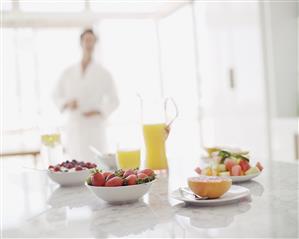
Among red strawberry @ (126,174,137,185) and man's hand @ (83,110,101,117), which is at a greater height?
man's hand @ (83,110,101,117)

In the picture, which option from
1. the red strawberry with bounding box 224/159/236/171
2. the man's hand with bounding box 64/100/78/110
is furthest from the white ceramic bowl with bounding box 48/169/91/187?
the man's hand with bounding box 64/100/78/110

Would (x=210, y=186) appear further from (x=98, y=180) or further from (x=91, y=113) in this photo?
(x=91, y=113)

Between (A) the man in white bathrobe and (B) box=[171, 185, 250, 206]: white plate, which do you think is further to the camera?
(A) the man in white bathrobe

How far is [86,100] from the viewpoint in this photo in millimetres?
3816

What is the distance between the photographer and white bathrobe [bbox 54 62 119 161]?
12.4 ft

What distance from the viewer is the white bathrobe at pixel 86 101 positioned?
379cm

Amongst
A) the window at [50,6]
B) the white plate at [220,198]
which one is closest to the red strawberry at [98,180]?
the white plate at [220,198]

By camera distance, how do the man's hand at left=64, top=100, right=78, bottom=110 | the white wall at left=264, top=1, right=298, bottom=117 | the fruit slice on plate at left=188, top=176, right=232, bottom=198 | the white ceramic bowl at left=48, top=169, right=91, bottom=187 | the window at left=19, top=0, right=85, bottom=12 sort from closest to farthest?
the fruit slice on plate at left=188, top=176, right=232, bottom=198
the white ceramic bowl at left=48, top=169, right=91, bottom=187
the man's hand at left=64, top=100, right=78, bottom=110
the white wall at left=264, top=1, right=298, bottom=117
the window at left=19, top=0, right=85, bottom=12

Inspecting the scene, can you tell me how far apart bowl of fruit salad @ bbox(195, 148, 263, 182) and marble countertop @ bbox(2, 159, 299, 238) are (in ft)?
0.11

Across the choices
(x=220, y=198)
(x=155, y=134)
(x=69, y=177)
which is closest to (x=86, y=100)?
(x=155, y=134)

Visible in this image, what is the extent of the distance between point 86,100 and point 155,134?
2054 mm

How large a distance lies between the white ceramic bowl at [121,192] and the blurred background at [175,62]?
2.91 meters

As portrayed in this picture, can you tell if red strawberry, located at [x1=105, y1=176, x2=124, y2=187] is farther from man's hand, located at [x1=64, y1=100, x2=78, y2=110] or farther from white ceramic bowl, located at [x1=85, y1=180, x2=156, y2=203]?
man's hand, located at [x1=64, y1=100, x2=78, y2=110]

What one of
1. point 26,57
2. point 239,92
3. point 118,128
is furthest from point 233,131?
point 26,57
